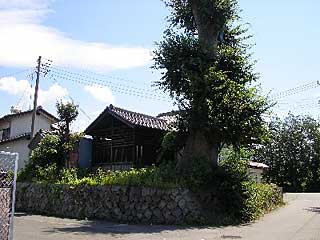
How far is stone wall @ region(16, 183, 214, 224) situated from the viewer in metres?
16.2

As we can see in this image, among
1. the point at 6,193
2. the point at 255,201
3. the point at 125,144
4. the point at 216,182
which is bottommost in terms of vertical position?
the point at 255,201

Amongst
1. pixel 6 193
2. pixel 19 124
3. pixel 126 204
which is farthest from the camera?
pixel 19 124

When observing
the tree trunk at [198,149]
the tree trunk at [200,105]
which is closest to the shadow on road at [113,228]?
the tree trunk at [200,105]

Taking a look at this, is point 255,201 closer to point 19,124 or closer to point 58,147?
point 58,147

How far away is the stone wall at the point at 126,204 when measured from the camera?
637 inches

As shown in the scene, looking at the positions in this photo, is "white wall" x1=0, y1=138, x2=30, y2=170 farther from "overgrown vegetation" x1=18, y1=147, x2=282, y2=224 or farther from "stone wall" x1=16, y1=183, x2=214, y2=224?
"overgrown vegetation" x1=18, y1=147, x2=282, y2=224

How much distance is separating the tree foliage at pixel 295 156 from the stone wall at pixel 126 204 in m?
37.1

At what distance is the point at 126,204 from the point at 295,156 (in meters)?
41.6

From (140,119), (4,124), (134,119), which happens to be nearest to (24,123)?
(4,124)

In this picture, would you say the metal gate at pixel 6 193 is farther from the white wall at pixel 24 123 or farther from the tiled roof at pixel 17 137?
the white wall at pixel 24 123

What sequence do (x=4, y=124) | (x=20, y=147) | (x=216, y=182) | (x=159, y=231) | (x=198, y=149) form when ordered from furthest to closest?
(x=4, y=124) → (x=20, y=147) → (x=198, y=149) → (x=216, y=182) → (x=159, y=231)

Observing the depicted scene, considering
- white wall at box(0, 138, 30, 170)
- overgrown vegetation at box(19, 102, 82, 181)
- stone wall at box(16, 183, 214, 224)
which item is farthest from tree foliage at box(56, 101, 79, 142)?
white wall at box(0, 138, 30, 170)

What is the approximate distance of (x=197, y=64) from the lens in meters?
19.0

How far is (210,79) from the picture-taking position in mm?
18172
